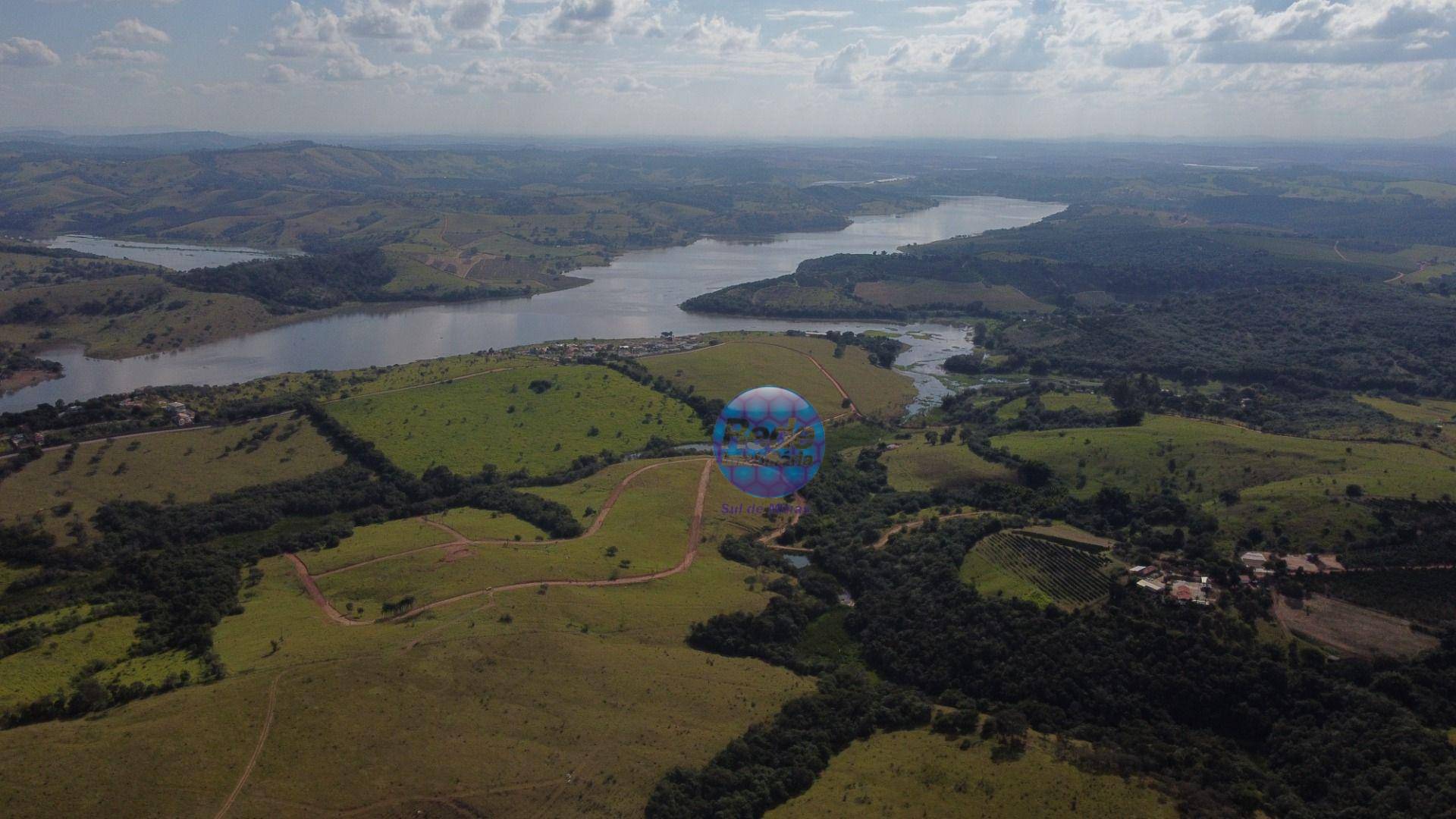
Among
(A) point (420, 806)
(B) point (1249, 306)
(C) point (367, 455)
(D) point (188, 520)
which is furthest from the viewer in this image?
(B) point (1249, 306)

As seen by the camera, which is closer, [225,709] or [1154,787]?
[1154,787]

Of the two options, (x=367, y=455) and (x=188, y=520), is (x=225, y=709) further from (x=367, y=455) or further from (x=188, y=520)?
(x=367, y=455)

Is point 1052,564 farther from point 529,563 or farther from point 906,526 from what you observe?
point 529,563

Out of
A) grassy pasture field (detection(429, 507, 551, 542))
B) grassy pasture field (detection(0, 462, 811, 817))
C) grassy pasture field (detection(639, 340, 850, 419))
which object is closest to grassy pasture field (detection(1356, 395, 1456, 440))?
grassy pasture field (detection(639, 340, 850, 419))

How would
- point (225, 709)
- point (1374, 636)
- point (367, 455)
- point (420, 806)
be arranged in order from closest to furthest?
point (420, 806), point (225, 709), point (1374, 636), point (367, 455)

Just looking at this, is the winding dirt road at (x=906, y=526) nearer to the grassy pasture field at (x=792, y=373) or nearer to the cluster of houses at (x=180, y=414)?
the grassy pasture field at (x=792, y=373)

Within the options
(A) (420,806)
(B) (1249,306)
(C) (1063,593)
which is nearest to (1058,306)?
(B) (1249,306)

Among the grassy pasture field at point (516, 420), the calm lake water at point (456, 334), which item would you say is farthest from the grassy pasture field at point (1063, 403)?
the grassy pasture field at point (516, 420)
